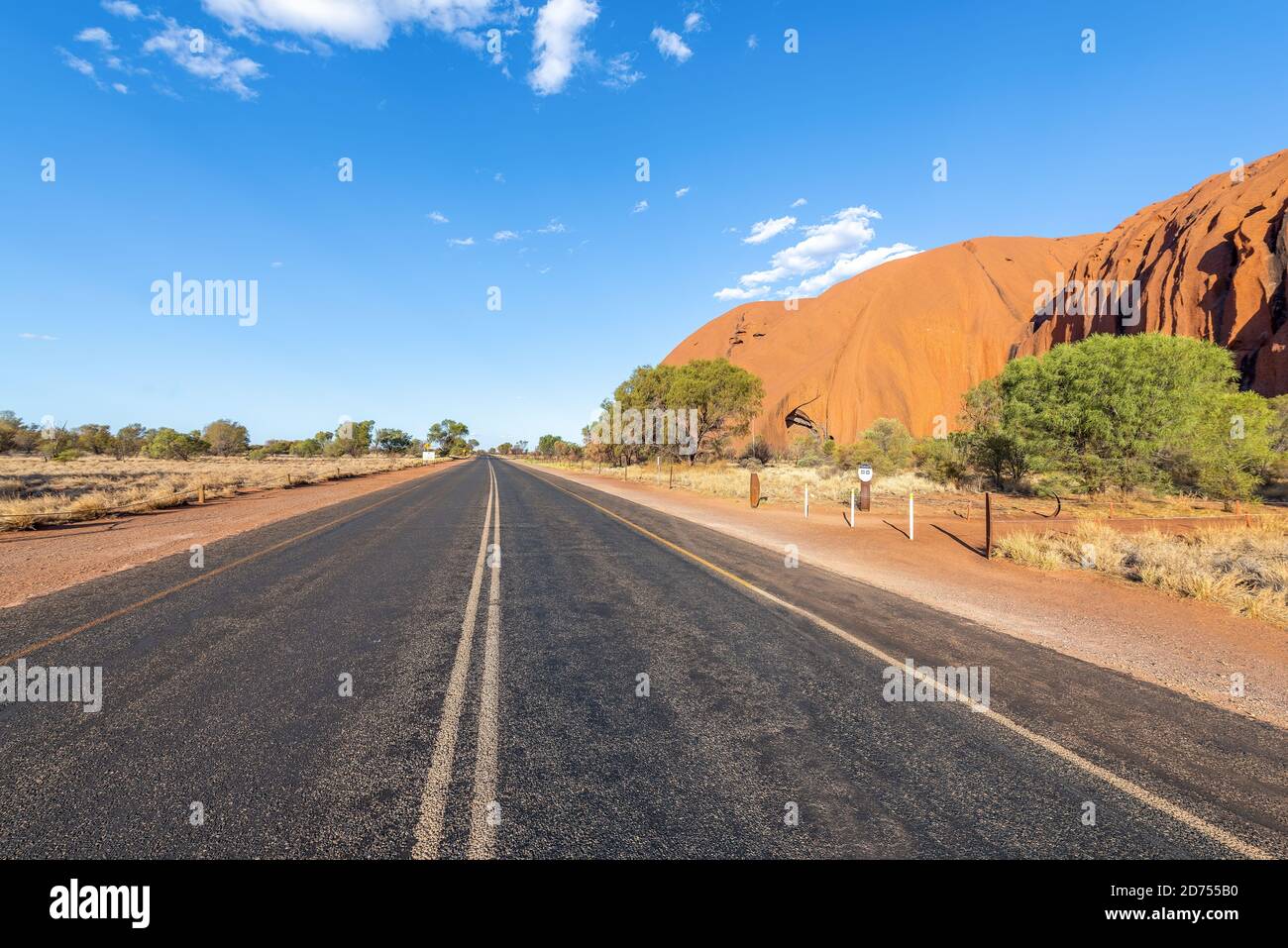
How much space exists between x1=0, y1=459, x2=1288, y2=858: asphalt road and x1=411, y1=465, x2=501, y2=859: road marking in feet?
0.06

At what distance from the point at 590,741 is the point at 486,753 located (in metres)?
0.66

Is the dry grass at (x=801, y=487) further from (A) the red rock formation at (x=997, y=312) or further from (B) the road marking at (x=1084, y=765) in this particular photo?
(A) the red rock formation at (x=997, y=312)

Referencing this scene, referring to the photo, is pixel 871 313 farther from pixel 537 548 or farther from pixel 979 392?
pixel 537 548

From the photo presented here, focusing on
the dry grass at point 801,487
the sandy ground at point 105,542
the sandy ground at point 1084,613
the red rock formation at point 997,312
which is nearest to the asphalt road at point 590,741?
the sandy ground at point 1084,613

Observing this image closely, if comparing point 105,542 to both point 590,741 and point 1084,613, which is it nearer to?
point 590,741

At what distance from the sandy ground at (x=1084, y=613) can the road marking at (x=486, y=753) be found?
5.73m

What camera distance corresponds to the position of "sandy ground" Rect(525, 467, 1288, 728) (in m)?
4.88

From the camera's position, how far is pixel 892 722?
12.5 ft

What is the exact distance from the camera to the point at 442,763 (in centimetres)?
320

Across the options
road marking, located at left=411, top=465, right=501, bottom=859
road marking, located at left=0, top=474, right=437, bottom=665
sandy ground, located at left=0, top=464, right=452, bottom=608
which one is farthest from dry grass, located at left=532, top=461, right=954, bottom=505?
road marking, located at left=411, top=465, right=501, bottom=859

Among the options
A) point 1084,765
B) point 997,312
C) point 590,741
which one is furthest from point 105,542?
point 997,312

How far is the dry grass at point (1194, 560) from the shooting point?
713 centimetres

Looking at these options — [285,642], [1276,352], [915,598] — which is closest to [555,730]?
[285,642]
